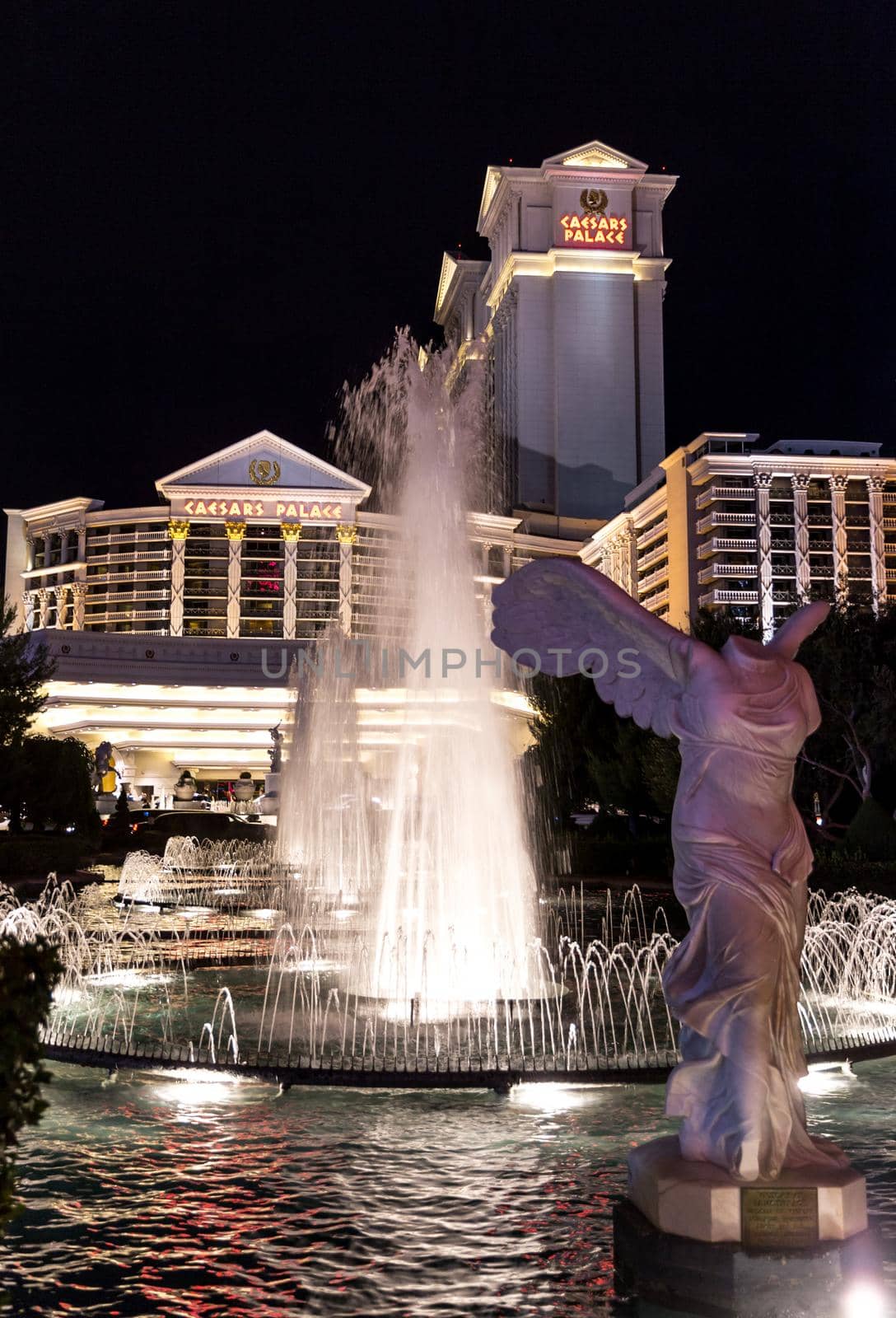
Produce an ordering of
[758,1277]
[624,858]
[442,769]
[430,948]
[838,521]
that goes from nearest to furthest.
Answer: [758,1277] → [430,948] → [442,769] → [624,858] → [838,521]

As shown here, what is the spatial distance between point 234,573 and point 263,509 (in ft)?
15.5

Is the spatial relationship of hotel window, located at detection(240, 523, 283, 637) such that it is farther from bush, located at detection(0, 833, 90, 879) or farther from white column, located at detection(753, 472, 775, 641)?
bush, located at detection(0, 833, 90, 879)

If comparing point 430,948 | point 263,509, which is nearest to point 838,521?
point 263,509

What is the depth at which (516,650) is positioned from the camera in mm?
5730

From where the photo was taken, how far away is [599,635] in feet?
17.9

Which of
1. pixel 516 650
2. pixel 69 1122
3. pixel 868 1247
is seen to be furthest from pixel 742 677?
pixel 69 1122

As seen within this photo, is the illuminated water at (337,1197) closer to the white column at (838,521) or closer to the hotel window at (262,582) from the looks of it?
the white column at (838,521)

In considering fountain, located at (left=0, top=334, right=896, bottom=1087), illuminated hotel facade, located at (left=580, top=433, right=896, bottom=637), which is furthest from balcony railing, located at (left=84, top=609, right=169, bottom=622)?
fountain, located at (left=0, top=334, right=896, bottom=1087)

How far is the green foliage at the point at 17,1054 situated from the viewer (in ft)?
10.4

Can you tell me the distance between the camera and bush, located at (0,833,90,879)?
76.4 feet

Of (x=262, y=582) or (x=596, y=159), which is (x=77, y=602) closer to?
(x=262, y=582)

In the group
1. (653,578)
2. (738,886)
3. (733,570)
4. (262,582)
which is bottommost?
(738,886)

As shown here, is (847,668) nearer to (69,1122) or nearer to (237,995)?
(237,995)

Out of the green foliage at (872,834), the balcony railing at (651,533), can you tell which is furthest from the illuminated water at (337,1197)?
the balcony railing at (651,533)
